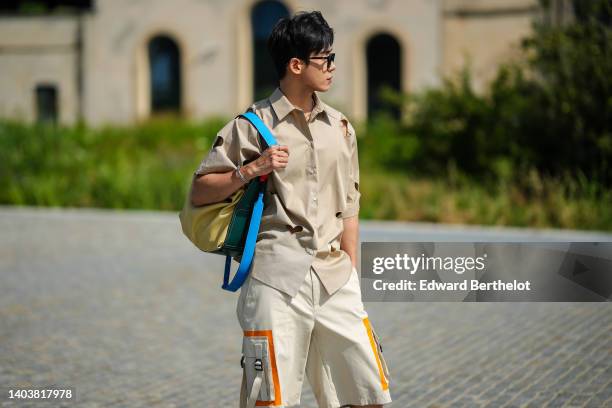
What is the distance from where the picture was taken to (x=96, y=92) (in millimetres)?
27688

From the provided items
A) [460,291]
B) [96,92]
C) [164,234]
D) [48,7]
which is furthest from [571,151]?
[48,7]

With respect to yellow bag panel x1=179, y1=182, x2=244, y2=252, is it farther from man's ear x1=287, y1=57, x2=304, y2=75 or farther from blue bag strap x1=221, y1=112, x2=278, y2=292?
man's ear x1=287, y1=57, x2=304, y2=75

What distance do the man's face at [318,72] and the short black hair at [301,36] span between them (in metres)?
0.02

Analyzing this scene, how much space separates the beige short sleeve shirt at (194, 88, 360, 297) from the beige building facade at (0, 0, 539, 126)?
20.0 metres

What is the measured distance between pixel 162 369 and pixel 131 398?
0.68 meters

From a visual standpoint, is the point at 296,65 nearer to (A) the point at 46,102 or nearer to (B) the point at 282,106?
(B) the point at 282,106

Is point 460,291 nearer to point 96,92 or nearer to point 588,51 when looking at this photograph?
point 588,51

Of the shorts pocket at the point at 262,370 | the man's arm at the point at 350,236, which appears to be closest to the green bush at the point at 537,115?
the man's arm at the point at 350,236

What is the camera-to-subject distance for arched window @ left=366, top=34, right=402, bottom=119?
26438 mm

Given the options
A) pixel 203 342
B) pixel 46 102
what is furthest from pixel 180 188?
pixel 46 102

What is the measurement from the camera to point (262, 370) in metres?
2.95

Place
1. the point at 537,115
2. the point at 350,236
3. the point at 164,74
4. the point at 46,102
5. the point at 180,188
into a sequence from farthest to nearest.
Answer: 1. the point at 46,102
2. the point at 164,74
3. the point at 180,188
4. the point at 537,115
5. the point at 350,236

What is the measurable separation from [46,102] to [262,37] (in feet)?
24.9

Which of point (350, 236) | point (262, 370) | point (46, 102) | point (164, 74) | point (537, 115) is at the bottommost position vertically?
point (262, 370)
